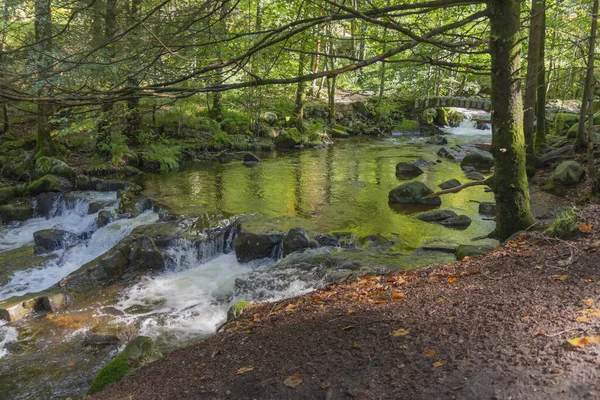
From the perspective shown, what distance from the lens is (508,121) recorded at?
5.31 m

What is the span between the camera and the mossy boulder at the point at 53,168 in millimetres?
13656

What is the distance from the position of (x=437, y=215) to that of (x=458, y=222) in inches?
23.0

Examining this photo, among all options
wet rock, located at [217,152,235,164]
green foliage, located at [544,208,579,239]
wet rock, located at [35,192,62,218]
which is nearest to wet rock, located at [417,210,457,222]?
green foliage, located at [544,208,579,239]

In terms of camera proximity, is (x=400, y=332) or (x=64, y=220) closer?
(x=400, y=332)

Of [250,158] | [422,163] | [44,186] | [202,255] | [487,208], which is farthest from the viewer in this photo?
[250,158]

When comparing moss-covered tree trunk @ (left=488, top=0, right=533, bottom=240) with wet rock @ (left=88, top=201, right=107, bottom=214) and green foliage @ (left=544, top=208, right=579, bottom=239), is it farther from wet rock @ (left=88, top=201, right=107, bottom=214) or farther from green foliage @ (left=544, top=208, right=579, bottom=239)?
wet rock @ (left=88, top=201, right=107, bottom=214)

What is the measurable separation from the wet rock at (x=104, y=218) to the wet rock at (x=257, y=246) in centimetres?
387

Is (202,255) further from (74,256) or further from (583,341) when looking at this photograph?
(583,341)

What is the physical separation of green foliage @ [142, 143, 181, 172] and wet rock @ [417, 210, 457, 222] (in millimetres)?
9469

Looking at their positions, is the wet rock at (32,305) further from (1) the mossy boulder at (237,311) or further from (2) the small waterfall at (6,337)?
(1) the mossy boulder at (237,311)

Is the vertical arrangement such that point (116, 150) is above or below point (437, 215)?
above

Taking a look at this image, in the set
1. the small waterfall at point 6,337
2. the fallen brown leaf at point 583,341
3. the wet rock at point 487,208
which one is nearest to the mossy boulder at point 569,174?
the wet rock at point 487,208

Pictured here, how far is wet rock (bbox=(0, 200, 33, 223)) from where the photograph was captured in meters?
11.4

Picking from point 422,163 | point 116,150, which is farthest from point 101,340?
point 422,163
